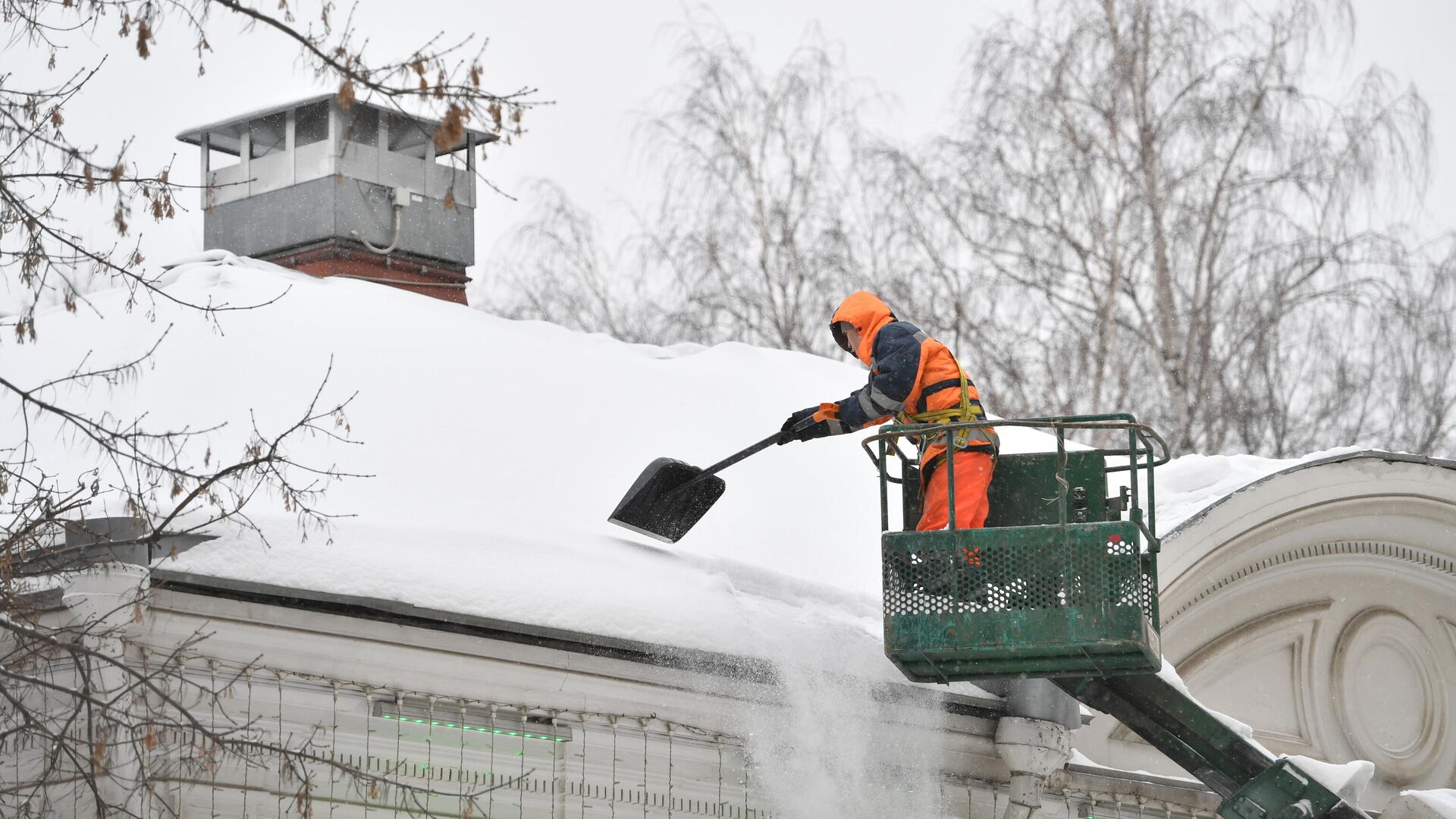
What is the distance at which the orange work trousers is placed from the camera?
290 inches

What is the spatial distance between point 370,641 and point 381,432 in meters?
1.84

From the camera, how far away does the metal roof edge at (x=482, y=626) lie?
6324mm

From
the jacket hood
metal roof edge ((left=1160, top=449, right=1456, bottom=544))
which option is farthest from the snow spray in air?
metal roof edge ((left=1160, top=449, right=1456, bottom=544))

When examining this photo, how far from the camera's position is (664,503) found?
8.15 m

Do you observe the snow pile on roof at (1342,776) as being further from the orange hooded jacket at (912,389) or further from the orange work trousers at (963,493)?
the orange hooded jacket at (912,389)

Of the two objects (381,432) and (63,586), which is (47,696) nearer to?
(63,586)

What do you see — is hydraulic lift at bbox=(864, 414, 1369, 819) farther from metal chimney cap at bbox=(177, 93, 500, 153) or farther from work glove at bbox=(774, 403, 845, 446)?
metal chimney cap at bbox=(177, 93, 500, 153)

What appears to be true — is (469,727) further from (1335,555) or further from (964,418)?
(1335,555)

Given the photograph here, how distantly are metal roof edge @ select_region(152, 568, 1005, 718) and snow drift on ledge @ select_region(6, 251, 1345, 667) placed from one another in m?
0.04

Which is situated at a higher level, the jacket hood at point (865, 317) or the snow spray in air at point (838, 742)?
the jacket hood at point (865, 317)

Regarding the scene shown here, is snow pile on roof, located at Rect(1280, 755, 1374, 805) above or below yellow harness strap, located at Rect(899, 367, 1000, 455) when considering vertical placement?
below

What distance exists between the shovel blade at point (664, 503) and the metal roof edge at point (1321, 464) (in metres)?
2.45

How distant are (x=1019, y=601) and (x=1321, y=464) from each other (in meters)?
3.53

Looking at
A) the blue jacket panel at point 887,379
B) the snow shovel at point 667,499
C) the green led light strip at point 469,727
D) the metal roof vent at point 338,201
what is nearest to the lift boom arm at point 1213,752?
the blue jacket panel at point 887,379
